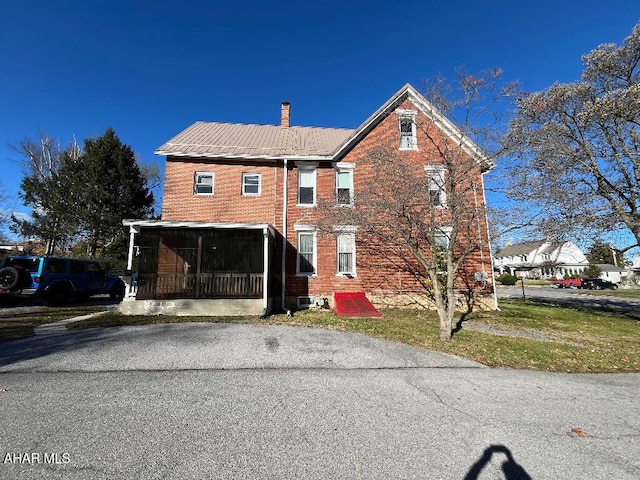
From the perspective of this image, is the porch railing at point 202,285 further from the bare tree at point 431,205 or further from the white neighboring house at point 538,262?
the white neighboring house at point 538,262

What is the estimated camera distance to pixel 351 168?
14180mm

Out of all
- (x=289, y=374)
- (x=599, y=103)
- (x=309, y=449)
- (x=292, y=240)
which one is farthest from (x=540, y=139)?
(x=309, y=449)

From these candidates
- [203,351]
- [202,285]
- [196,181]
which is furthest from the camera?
[196,181]

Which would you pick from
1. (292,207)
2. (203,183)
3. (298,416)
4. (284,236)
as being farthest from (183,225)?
(298,416)

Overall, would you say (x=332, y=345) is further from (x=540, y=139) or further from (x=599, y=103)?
(x=599, y=103)

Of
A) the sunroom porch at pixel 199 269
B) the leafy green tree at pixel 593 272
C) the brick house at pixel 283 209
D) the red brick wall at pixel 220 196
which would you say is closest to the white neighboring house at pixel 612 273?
the leafy green tree at pixel 593 272

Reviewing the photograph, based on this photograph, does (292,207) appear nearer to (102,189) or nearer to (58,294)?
(58,294)

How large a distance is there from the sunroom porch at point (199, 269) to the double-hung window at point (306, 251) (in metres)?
1.85

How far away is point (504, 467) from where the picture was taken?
9.50 ft

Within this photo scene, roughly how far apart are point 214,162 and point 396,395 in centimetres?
1299

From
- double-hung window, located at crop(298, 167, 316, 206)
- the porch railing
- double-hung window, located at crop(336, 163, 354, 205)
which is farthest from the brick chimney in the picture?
the porch railing

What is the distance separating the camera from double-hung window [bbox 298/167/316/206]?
1402cm

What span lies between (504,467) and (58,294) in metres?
17.0

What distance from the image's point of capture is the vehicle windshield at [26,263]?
40.2ft
